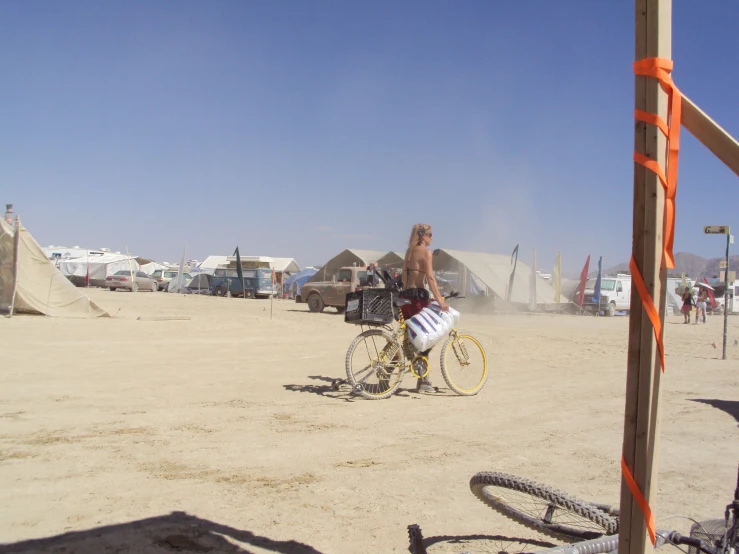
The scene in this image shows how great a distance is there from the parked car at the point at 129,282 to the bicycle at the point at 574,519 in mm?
34985

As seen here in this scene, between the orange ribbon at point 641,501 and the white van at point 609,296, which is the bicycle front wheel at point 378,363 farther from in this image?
the white van at point 609,296

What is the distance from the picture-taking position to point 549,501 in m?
2.72

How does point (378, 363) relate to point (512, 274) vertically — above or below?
below

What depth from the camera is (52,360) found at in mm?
8641

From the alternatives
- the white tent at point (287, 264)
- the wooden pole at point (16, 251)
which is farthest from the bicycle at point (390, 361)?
the white tent at point (287, 264)

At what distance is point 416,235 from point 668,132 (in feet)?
18.3

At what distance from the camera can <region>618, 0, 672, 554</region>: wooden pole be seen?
1.86 meters

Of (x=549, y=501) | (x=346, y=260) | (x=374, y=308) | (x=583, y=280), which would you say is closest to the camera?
(x=549, y=501)

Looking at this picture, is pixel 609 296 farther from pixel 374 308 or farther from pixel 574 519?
pixel 574 519

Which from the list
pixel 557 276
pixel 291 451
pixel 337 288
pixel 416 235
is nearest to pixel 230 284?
pixel 337 288

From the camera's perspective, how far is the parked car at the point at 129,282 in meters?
35.6

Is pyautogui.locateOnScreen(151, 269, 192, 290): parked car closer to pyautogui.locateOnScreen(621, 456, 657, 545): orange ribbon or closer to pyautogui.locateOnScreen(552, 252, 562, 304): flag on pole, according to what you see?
pyautogui.locateOnScreen(552, 252, 562, 304): flag on pole

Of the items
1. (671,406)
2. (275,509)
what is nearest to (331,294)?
(671,406)

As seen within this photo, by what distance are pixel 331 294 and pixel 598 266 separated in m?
13.2
